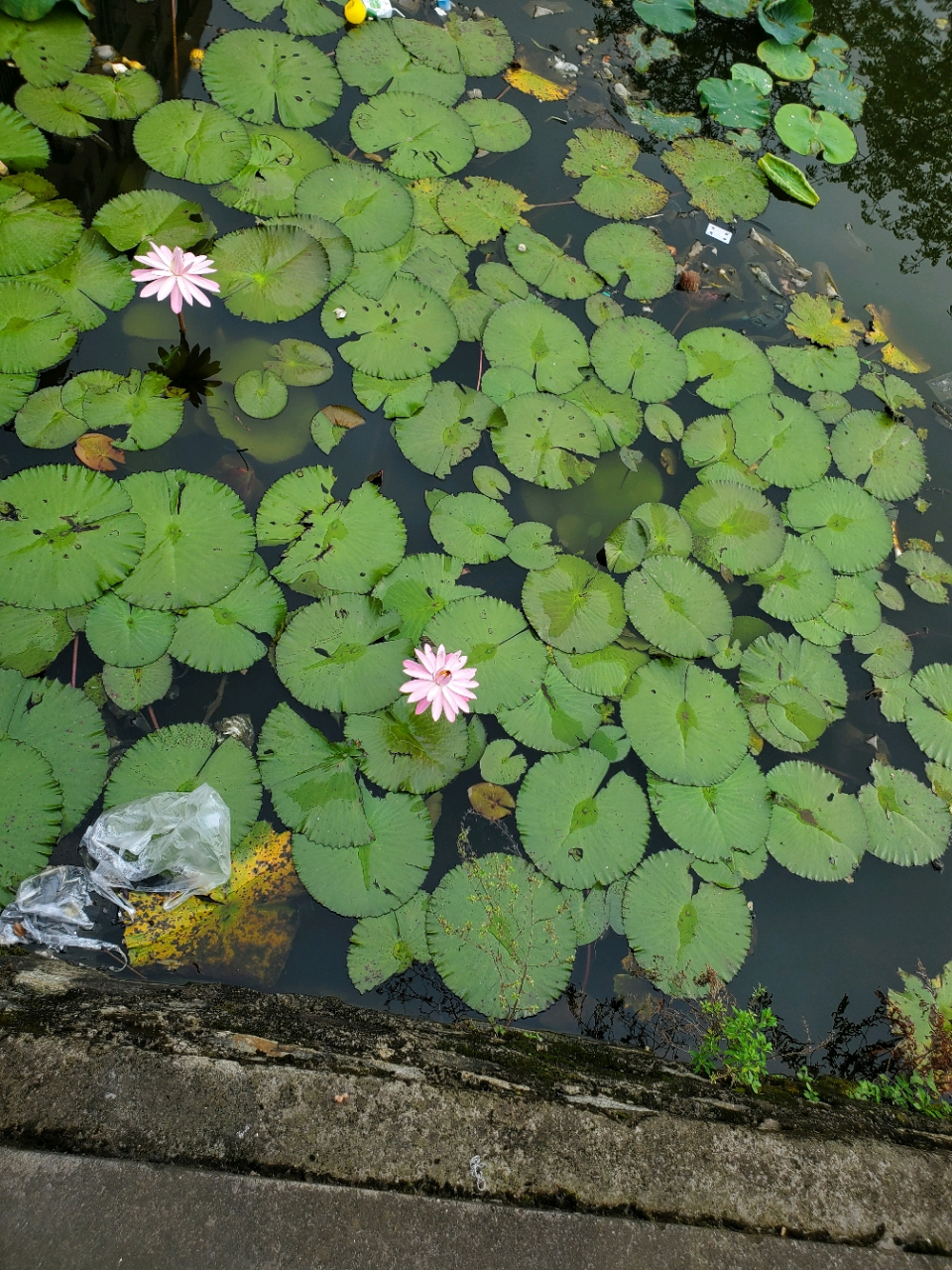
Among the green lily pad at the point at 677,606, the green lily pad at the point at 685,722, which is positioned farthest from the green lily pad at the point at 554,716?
the green lily pad at the point at 677,606

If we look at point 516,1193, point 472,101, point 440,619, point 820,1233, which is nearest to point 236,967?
point 516,1193

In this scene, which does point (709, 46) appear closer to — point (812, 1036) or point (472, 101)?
point (472, 101)

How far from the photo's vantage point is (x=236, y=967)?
2.41 m

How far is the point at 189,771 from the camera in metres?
2.55

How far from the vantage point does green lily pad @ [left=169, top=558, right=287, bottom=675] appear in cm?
269

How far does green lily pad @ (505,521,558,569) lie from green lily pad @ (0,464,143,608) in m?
1.52

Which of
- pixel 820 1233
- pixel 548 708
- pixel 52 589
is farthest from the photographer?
pixel 548 708

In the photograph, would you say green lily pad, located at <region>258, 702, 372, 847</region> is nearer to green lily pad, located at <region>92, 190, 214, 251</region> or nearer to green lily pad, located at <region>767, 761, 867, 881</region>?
green lily pad, located at <region>767, 761, 867, 881</region>

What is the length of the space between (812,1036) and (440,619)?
2159mm

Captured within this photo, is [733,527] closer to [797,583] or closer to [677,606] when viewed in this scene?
[797,583]

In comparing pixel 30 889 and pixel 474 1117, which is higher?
pixel 474 1117

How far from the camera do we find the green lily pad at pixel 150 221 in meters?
3.33

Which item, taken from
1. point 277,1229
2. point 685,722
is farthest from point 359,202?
point 277,1229

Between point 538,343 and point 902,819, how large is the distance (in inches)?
108
